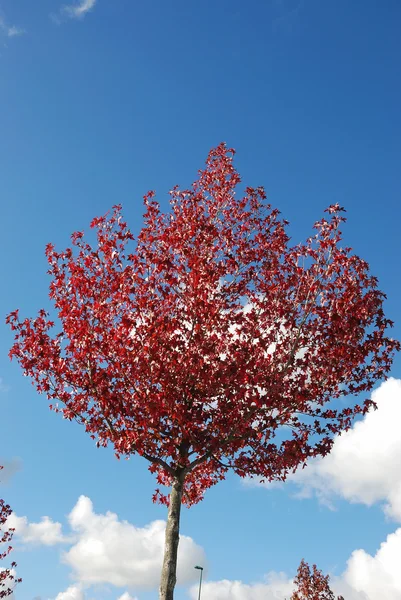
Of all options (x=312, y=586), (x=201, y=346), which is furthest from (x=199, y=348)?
(x=312, y=586)

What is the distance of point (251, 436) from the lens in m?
12.6

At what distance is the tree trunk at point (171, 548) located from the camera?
1165 centimetres

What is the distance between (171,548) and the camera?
38.9ft

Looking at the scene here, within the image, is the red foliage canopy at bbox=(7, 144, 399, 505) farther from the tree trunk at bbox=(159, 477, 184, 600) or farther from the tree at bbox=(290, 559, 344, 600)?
the tree at bbox=(290, 559, 344, 600)

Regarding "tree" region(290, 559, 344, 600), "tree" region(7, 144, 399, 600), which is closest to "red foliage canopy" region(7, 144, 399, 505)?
"tree" region(7, 144, 399, 600)

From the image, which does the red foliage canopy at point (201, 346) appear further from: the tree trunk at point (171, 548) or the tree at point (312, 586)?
the tree at point (312, 586)

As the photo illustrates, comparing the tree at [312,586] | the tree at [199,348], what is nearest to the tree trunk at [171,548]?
the tree at [199,348]

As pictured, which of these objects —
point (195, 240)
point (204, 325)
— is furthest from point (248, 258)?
point (204, 325)

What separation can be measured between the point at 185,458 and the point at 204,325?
3167 mm

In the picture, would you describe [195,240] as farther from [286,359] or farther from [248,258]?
[286,359]

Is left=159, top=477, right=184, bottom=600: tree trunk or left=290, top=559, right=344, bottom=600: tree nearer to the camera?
left=159, top=477, right=184, bottom=600: tree trunk

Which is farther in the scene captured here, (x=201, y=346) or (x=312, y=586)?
(x=312, y=586)

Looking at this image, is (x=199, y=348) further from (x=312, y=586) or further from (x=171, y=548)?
(x=312, y=586)

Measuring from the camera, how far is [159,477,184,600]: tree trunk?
11.6 m
